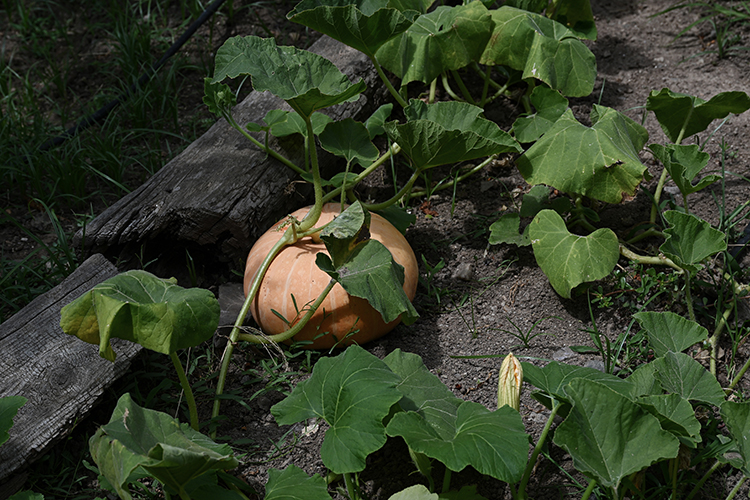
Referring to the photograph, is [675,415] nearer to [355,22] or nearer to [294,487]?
[294,487]

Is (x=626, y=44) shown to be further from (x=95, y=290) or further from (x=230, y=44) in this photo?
(x=95, y=290)

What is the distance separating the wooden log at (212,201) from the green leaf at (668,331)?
1.49 m

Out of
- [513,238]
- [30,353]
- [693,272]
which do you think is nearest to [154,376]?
[30,353]

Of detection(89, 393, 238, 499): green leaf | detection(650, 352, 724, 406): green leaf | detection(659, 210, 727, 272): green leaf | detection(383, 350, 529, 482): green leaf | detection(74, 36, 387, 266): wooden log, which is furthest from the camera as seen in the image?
detection(74, 36, 387, 266): wooden log

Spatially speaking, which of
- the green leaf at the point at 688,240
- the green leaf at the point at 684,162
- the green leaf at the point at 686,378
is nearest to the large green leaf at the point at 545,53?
the green leaf at the point at 684,162

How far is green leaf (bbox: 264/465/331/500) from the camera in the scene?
5.25ft

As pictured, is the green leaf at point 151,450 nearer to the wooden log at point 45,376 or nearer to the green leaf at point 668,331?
the wooden log at point 45,376

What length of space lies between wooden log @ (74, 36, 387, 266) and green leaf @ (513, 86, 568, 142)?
89 centimetres

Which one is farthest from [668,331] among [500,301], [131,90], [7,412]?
[131,90]

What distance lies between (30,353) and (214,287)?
2.69 feet

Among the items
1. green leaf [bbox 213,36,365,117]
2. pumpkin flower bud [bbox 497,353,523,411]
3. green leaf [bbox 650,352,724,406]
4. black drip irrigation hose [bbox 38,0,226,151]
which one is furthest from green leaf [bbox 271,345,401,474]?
black drip irrigation hose [bbox 38,0,226,151]

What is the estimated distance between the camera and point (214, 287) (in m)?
2.70

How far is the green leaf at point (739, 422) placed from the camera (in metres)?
1.59

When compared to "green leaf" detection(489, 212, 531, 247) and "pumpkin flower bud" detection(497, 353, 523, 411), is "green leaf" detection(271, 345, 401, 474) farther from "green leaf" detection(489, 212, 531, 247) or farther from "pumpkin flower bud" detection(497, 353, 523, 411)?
"green leaf" detection(489, 212, 531, 247)
